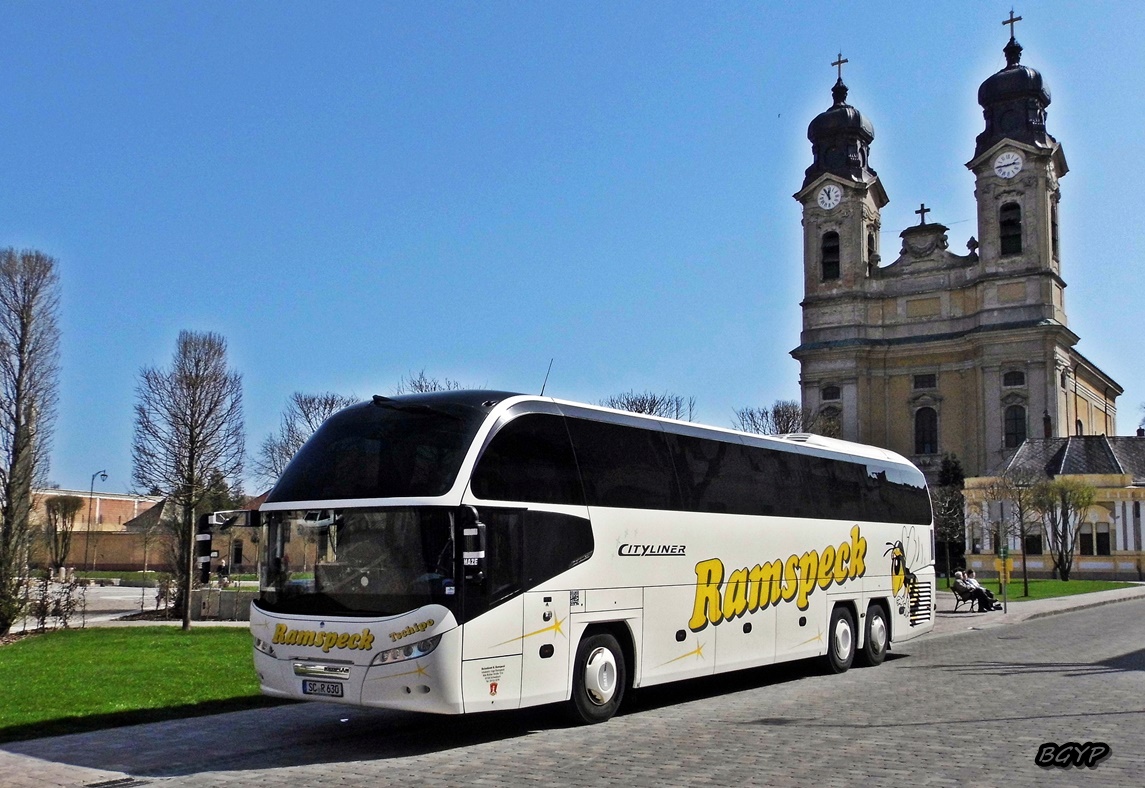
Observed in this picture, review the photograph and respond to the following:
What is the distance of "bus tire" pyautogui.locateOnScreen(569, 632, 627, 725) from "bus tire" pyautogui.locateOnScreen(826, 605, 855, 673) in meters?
5.67

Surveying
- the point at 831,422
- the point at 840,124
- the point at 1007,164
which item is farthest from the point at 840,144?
the point at 831,422

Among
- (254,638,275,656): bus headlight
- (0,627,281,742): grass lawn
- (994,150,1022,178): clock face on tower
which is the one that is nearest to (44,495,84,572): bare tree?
(0,627,281,742): grass lawn

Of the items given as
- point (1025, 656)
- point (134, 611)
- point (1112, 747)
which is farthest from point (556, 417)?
point (134, 611)

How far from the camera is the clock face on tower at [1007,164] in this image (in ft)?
247

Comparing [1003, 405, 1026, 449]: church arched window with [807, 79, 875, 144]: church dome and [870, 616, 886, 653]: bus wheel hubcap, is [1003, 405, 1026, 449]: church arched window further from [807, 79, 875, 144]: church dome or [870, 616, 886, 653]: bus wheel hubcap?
[870, 616, 886, 653]: bus wheel hubcap

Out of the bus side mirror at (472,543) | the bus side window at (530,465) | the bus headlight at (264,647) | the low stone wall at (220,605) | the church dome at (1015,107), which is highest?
the church dome at (1015,107)

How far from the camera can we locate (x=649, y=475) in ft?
42.3

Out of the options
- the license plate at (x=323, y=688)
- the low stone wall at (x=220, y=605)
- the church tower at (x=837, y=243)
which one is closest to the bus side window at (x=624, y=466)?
the license plate at (x=323, y=688)

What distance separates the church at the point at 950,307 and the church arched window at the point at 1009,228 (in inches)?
3.0

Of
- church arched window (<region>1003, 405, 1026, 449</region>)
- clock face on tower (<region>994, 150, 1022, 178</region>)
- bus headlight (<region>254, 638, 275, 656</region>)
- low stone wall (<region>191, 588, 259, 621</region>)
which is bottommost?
low stone wall (<region>191, 588, 259, 621</region>)

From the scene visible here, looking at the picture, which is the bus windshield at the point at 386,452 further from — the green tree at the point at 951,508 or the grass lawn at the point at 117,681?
the green tree at the point at 951,508

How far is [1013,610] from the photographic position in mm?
33031

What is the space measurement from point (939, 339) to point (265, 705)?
7220 centimetres

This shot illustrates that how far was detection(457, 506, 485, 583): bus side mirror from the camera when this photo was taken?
9.84m
